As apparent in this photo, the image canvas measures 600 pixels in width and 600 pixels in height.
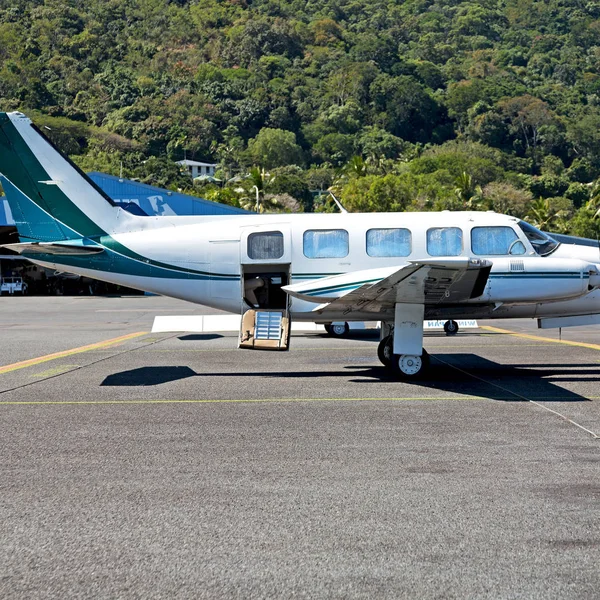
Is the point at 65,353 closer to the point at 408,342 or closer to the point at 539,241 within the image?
the point at 408,342

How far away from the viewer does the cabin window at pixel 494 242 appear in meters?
16.1

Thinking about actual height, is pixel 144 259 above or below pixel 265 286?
above

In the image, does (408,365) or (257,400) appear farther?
(408,365)

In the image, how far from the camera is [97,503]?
7.72 m

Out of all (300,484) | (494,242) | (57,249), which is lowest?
(300,484)

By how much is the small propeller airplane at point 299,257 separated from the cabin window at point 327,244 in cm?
2

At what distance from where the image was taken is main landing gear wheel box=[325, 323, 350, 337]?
78.2ft

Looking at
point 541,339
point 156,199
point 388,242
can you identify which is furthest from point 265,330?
point 156,199

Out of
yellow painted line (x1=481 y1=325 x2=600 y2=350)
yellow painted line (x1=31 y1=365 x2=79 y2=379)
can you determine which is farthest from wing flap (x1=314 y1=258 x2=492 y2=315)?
yellow painted line (x1=481 y1=325 x2=600 y2=350)

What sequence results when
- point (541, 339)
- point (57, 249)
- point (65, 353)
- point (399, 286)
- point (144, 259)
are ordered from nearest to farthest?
1. point (399, 286)
2. point (57, 249)
3. point (144, 259)
4. point (65, 353)
5. point (541, 339)

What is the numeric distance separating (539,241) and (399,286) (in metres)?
3.47

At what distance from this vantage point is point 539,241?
1634 cm

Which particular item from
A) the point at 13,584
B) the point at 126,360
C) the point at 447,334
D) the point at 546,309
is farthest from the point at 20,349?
the point at 13,584

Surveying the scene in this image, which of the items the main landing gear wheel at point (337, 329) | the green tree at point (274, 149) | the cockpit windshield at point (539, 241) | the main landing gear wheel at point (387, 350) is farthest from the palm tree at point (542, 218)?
the green tree at point (274, 149)
